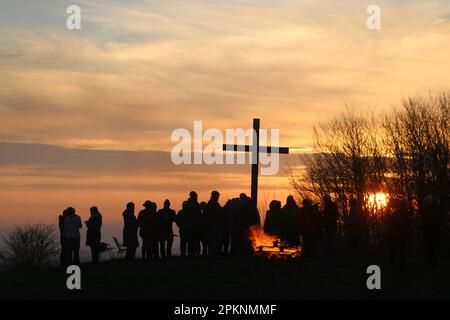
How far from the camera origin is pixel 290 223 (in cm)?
2855

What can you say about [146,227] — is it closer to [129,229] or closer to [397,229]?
[129,229]

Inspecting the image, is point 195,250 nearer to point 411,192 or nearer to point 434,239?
point 434,239

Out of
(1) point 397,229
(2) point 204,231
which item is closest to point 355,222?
(1) point 397,229

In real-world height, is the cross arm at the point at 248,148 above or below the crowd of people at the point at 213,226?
above

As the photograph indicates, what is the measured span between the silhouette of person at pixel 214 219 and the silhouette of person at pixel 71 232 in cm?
393

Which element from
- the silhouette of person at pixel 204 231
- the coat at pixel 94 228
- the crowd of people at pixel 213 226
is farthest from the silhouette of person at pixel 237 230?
the coat at pixel 94 228

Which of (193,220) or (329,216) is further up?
(329,216)

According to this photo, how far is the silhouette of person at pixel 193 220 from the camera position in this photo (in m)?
28.1

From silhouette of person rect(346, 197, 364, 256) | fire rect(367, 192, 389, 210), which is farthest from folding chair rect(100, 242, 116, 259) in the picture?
fire rect(367, 192, 389, 210)

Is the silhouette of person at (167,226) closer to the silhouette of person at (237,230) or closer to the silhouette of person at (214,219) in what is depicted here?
the silhouette of person at (214,219)

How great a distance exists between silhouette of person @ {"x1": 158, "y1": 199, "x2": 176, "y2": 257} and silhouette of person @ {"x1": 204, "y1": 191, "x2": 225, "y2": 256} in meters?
1.13

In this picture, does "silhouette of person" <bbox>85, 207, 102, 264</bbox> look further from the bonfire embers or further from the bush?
the bush

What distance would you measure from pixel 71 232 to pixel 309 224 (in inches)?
282

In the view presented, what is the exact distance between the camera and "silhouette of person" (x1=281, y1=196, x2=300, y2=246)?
93.0ft
